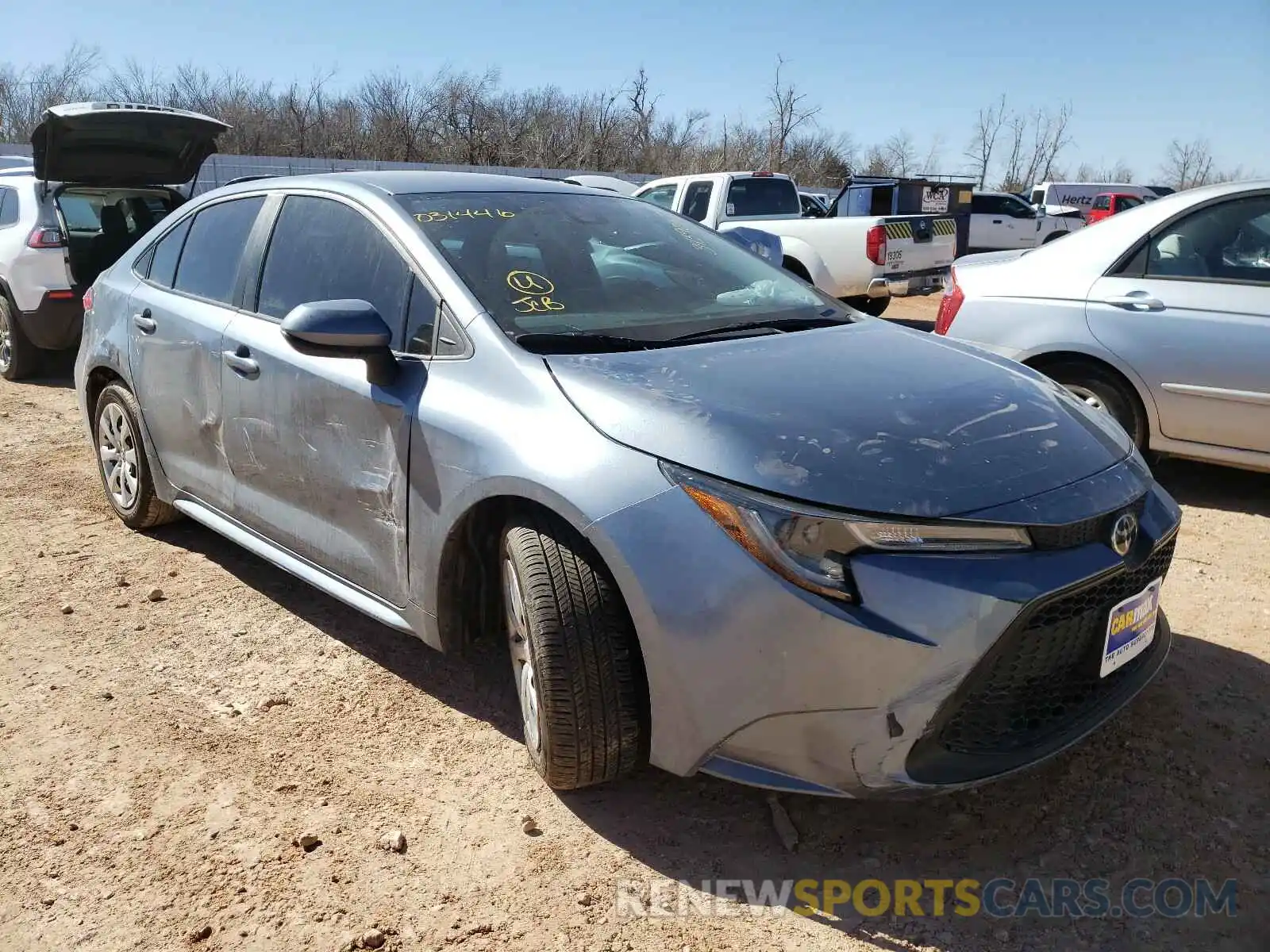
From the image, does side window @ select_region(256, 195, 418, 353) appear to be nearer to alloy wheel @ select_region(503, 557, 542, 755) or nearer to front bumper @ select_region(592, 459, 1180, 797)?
alloy wheel @ select_region(503, 557, 542, 755)

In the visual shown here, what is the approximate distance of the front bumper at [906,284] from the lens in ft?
34.8

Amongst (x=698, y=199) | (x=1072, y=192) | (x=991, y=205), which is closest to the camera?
(x=698, y=199)

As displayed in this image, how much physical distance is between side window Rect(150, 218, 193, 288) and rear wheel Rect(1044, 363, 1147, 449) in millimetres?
4104

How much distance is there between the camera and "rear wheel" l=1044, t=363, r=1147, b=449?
4949 mm

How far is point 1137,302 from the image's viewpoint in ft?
16.1

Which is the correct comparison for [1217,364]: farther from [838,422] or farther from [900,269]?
[900,269]

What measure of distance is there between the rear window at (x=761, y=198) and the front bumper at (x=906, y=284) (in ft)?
7.12

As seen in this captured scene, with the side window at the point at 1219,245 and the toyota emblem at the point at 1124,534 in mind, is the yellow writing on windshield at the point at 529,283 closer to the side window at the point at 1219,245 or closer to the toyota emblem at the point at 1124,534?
the toyota emblem at the point at 1124,534

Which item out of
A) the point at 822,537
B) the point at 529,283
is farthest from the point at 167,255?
the point at 822,537

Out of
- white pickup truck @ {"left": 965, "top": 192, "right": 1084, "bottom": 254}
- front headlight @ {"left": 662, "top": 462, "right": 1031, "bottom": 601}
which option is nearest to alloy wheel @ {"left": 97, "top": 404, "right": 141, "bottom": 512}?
front headlight @ {"left": 662, "top": 462, "right": 1031, "bottom": 601}

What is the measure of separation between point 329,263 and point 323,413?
0.55 m

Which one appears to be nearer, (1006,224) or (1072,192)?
(1006,224)

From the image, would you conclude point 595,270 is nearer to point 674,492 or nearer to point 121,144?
point 674,492

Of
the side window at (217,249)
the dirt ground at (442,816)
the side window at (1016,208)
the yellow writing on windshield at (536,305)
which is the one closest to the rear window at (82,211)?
the side window at (217,249)
